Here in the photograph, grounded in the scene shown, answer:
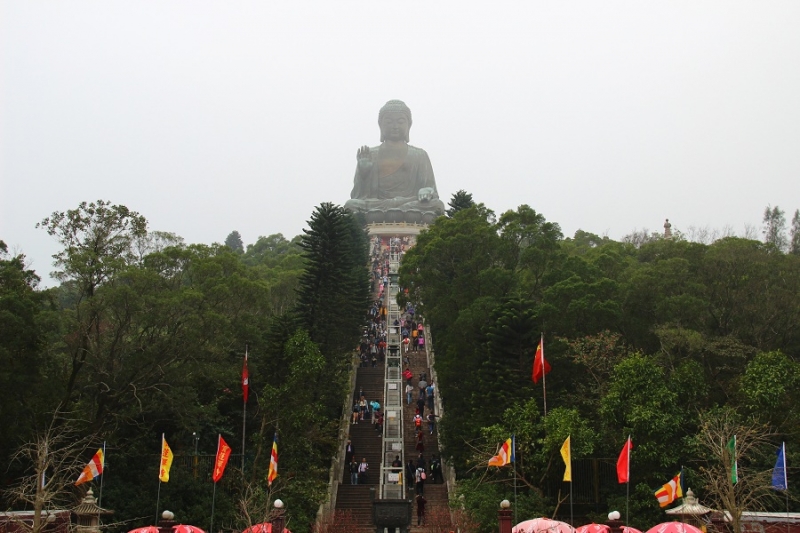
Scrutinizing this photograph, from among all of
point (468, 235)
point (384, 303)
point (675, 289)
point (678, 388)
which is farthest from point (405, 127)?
point (678, 388)

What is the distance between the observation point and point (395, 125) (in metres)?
64.3

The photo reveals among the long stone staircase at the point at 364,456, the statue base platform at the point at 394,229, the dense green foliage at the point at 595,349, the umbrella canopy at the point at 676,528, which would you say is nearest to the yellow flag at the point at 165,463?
the long stone staircase at the point at 364,456

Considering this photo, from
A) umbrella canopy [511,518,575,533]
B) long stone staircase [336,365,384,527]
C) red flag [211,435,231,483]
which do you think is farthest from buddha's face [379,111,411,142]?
umbrella canopy [511,518,575,533]

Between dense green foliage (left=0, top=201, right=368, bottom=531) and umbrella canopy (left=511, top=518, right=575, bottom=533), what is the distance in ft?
17.5

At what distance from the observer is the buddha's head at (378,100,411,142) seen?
64.3 metres

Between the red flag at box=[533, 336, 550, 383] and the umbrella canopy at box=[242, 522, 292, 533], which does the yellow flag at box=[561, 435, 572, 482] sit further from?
the umbrella canopy at box=[242, 522, 292, 533]

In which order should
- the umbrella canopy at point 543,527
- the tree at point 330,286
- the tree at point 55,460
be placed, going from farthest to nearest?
the tree at point 330,286 → the tree at point 55,460 → the umbrella canopy at point 543,527

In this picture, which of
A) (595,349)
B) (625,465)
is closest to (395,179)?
(595,349)

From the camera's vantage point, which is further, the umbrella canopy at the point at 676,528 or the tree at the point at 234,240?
the tree at the point at 234,240

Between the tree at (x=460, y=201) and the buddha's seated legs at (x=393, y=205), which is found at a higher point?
the buddha's seated legs at (x=393, y=205)

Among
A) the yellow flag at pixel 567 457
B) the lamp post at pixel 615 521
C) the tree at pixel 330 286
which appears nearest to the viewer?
the lamp post at pixel 615 521

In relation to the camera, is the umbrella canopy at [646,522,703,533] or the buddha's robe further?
the buddha's robe

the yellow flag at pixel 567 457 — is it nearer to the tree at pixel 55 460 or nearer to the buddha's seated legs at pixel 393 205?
the tree at pixel 55 460

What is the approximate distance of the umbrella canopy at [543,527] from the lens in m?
17.5
